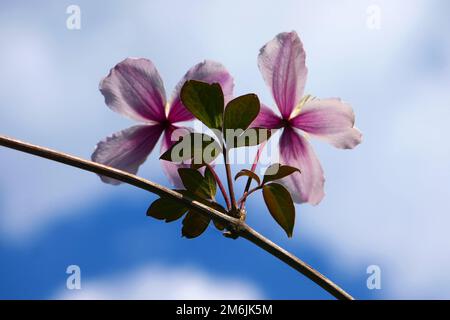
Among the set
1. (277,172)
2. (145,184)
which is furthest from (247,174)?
(145,184)

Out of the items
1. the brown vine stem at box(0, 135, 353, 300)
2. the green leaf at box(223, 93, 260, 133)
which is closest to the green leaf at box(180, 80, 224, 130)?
the green leaf at box(223, 93, 260, 133)

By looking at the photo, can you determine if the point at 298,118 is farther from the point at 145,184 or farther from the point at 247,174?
the point at 145,184

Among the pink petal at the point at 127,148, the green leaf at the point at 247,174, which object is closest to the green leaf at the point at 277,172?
the green leaf at the point at 247,174

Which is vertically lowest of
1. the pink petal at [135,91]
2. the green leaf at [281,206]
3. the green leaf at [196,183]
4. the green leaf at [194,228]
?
the green leaf at [194,228]

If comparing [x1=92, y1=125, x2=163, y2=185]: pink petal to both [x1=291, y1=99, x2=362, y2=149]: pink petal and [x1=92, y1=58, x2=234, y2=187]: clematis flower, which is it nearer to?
[x1=92, y1=58, x2=234, y2=187]: clematis flower

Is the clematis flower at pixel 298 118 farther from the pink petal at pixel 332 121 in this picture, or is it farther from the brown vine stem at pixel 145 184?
the brown vine stem at pixel 145 184
